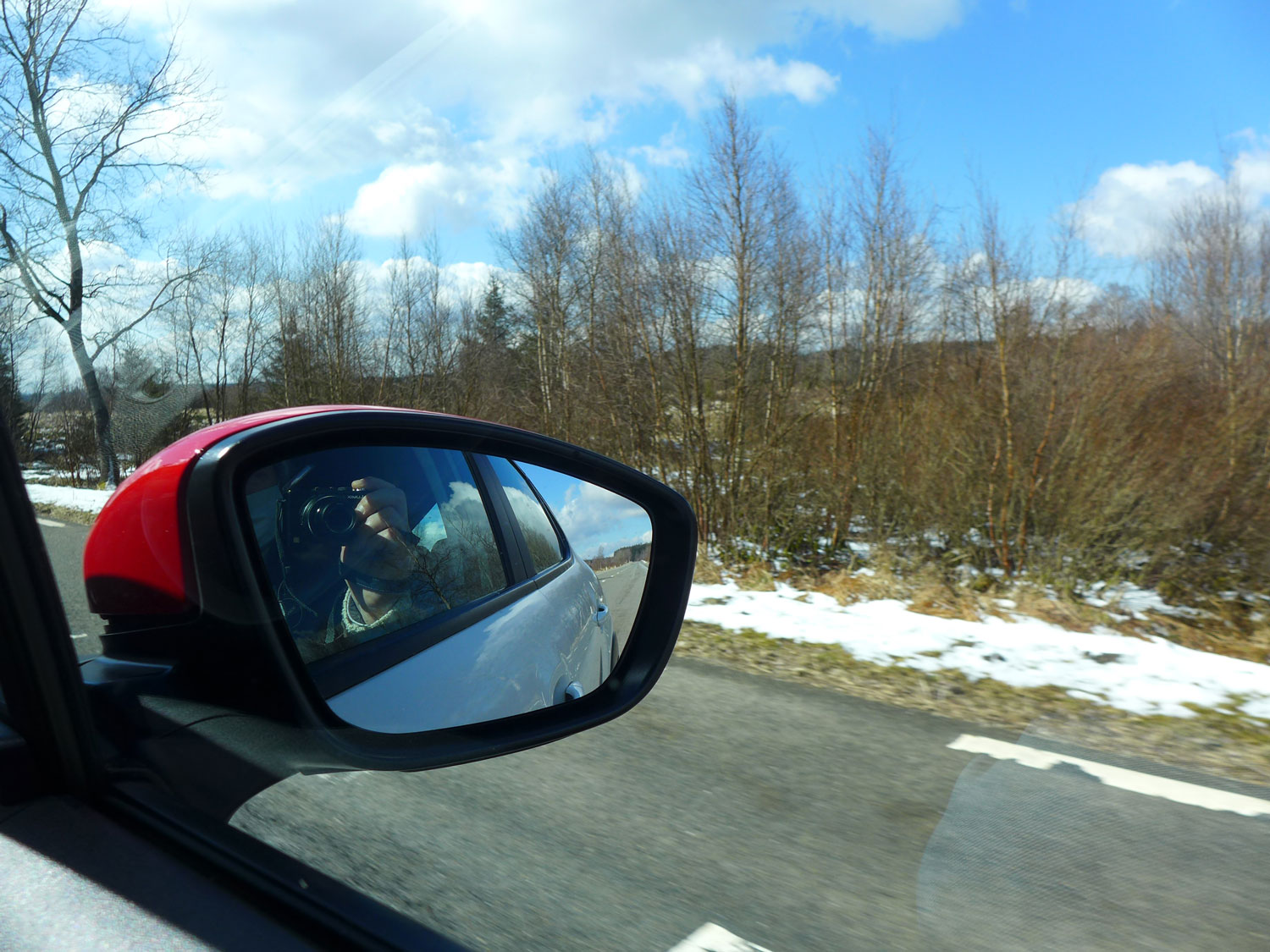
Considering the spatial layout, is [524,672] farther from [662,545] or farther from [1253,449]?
[1253,449]

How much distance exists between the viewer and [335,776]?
117 inches

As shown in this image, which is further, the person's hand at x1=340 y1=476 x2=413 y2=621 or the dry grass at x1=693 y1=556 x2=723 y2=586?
the dry grass at x1=693 y1=556 x2=723 y2=586

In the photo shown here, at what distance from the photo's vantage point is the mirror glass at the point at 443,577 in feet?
4.78

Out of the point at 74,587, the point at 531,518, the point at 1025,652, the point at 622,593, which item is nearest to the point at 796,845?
the point at 622,593

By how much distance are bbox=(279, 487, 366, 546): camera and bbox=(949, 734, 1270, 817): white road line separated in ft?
11.5

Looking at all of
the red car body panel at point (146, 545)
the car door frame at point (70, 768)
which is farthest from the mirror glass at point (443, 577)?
the car door frame at point (70, 768)

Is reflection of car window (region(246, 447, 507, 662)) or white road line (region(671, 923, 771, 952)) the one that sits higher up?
reflection of car window (region(246, 447, 507, 662))

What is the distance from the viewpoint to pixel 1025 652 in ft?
20.0

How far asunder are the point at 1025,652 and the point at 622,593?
184 inches

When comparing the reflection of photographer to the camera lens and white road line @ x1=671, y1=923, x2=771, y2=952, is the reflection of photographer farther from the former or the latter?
white road line @ x1=671, y1=923, x2=771, y2=952

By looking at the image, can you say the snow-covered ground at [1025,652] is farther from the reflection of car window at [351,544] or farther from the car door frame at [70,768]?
the car door frame at [70,768]

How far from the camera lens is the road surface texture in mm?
2463

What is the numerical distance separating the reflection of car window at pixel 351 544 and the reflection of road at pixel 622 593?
59 cm

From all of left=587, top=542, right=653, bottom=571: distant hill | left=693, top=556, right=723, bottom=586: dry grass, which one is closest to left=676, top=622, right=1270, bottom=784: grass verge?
left=587, top=542, right=653, bottom=571: distant hill
